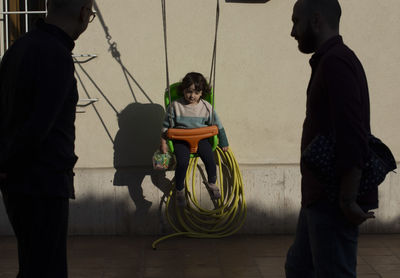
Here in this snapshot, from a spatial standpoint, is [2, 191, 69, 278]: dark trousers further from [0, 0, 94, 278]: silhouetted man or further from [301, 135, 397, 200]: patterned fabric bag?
[301, 135, 397, 200]: patterned fabric bag

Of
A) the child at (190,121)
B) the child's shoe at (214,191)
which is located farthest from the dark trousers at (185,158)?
the child's shoe at (214,191)

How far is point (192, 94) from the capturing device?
223 inches

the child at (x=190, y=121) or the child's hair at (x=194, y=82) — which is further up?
the child's hair at (x=194, y=82)

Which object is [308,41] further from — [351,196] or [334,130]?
[351,196]

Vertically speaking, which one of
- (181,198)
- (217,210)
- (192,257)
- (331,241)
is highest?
(331,241)

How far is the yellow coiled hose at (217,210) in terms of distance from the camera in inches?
235

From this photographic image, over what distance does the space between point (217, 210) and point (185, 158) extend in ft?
1.99

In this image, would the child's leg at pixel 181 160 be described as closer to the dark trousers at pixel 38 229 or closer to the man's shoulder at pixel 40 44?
the dark trousers at pixel 38 229

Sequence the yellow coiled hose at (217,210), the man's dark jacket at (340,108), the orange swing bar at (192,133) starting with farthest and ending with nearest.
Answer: the yellow coiled hose at (217,210) → the orange swing bar at (192,133) → the man's dark jacket at (340,108)

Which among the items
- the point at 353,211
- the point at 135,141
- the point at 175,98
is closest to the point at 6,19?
the point at 135,141

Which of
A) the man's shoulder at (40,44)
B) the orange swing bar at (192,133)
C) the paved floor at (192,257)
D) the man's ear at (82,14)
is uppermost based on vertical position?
the man's ear at (82,14)

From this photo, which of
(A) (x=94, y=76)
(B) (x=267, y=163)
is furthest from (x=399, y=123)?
(A) (x=94, y=76)

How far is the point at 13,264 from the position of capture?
16.9ft

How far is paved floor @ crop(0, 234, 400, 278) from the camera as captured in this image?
4988 mm
